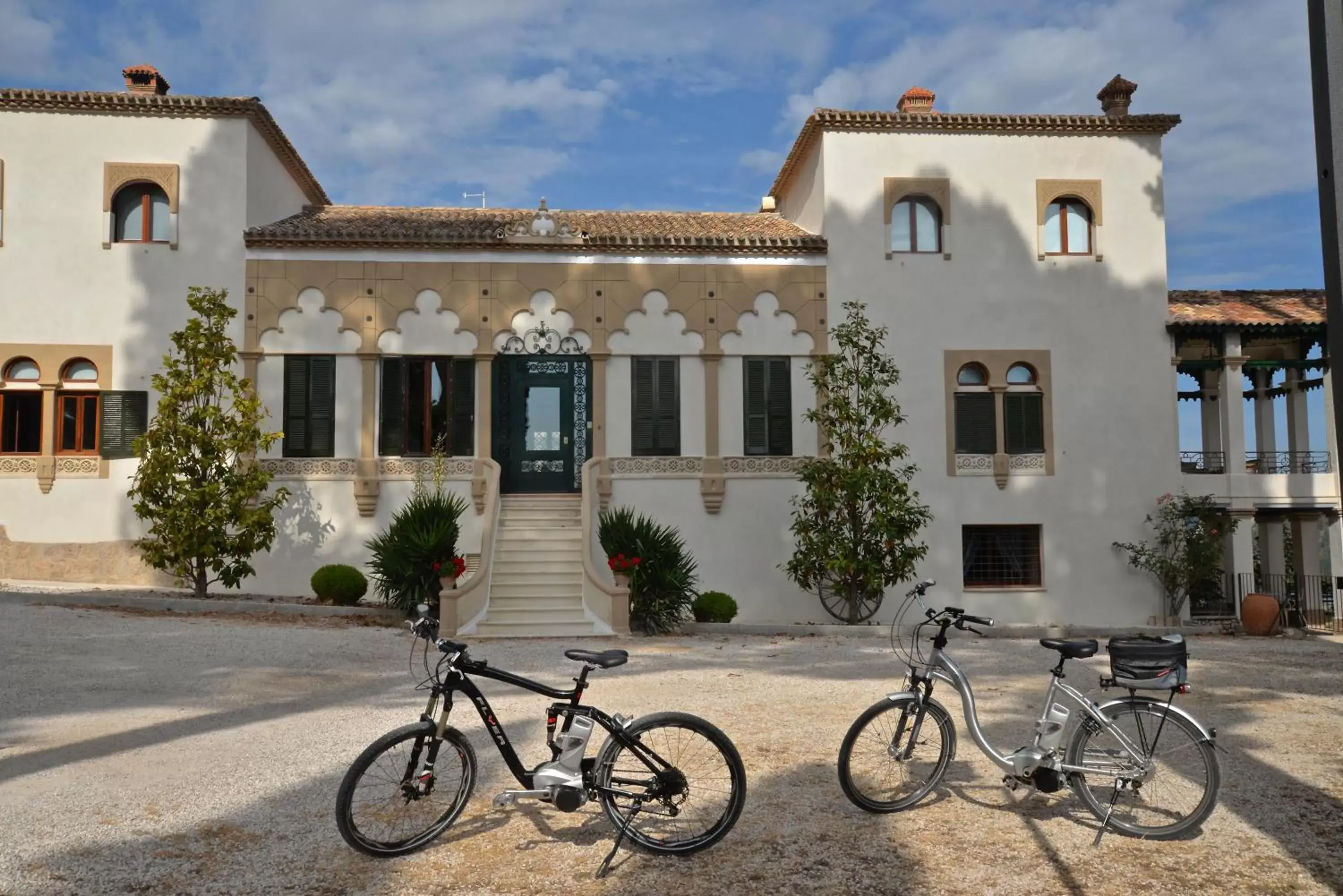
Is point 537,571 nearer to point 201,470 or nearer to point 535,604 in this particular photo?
point 535,604

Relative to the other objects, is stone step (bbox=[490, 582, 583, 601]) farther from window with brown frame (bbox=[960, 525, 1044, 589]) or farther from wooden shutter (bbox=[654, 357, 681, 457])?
window with brown frame (bbox=[960, 525, 1044, 589])

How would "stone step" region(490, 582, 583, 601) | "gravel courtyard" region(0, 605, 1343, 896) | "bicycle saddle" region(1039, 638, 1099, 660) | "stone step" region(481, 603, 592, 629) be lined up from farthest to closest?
"stone step" region(490, 582, 583, 601)
"stone step" region(481, 603, 592, 629)
"bicycle saddle" region(1039, 638, 1099, 660)
"gravel courtyard" region(0, 605, 1343, 896)

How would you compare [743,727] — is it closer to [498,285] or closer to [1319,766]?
[1319,766]

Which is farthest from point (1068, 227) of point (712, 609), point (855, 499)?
point (712, 609)

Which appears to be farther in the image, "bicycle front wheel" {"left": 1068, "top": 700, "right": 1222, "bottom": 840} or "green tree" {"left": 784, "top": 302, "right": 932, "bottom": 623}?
"green tree" {"left": 784, "top": 302, "right": 932, "bottom": 623}

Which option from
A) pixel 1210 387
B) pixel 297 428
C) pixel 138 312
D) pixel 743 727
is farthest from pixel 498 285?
pixel 1210 387

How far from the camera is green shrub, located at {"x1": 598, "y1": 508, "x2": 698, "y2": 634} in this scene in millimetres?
15117

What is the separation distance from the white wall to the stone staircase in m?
5.95

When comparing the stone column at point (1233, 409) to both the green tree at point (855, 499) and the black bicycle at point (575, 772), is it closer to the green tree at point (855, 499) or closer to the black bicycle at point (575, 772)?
the green tree at point (855, 499)

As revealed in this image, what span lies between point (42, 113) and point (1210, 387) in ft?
70.1

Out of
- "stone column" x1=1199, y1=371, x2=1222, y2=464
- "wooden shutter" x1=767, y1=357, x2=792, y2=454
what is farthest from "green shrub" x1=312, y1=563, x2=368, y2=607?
"stone column" x1=1199, y1=371, x2=1222, y2=464

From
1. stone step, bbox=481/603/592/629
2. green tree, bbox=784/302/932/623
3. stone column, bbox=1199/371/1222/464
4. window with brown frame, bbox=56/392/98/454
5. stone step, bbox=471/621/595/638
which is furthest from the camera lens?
stone column, bbox=1199/371/1222/464

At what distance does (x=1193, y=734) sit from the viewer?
205 inches

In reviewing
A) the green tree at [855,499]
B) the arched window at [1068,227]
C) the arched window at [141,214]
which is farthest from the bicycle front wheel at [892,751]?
the arched window at [141,214]
